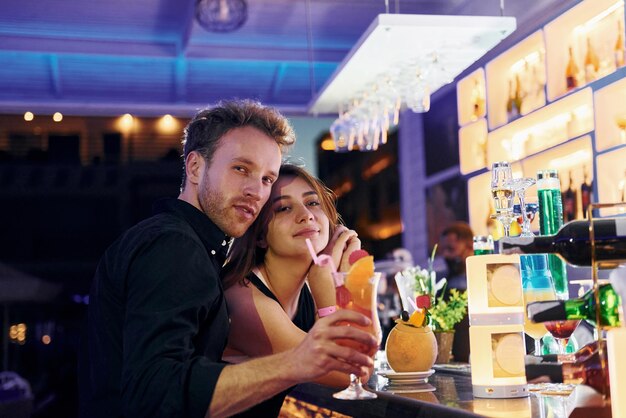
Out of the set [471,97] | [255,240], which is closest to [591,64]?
[471,97]

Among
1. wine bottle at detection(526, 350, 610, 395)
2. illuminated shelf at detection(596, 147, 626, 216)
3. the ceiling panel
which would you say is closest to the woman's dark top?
wine bottle at detection(526, 350, 610, 395)

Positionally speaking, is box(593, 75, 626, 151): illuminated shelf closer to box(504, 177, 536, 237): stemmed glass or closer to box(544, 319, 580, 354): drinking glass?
box(504, 177, 536, 237): stemmed glass

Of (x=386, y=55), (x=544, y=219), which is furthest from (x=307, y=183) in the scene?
(x=386, y=55)

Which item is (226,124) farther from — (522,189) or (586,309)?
(586,309)

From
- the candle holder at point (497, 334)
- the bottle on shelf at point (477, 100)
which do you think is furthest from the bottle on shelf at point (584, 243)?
the bottle on shelf at point (477, 100)

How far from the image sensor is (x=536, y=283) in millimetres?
1785

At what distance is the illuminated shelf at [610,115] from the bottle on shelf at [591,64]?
0.20m

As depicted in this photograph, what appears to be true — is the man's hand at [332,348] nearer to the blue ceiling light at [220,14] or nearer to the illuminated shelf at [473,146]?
the blue ceiling light at [220,14]

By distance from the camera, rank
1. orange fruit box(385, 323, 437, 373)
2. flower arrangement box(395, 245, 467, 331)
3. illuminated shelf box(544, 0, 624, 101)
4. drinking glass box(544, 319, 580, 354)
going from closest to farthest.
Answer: drinking glass box(544, 319, 580, 354)
orange fruit box(385, 323, 437, 373)
flower arrangement box(395, 245, 467, 331)
illuminated shelf box(544, 0, 624, 101)

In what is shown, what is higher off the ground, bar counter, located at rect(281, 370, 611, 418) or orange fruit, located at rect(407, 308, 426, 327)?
orange fruit, located at rect(407, 308, 426, 327)

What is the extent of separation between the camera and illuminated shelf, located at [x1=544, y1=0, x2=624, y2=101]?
4.17 meters

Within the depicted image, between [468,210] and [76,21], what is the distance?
11.4 feet

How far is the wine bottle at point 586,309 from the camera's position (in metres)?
1.22

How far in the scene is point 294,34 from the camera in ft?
20.8
